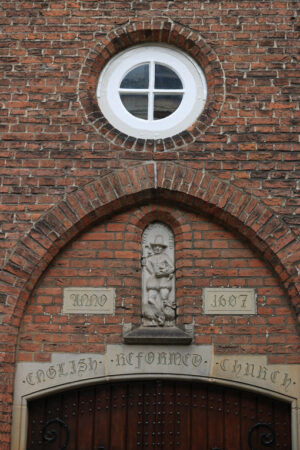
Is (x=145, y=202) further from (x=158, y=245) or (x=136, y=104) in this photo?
(x=136, y=104)

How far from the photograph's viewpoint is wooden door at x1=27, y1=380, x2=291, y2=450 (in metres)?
6.21

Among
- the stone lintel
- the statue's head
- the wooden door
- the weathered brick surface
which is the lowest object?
the wooden door

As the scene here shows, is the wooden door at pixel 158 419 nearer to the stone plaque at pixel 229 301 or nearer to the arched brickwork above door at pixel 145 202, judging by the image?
the stone plaque at pixel 229 301

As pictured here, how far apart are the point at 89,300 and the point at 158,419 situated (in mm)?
1249

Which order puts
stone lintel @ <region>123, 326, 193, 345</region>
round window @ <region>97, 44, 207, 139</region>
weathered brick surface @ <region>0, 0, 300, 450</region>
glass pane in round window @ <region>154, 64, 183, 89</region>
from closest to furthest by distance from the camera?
stone lintel @ <region>123, 326, 193, 345</region> → weathered brick surface @ <region>0, 0, 300, 450</region> → round window @ <region>97, 44, 207, 139</region> → glass pane in round window @ <region>154, 64, 183, 89</region>

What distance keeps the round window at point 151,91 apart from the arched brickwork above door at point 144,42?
0.27 ft

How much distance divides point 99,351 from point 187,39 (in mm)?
3270

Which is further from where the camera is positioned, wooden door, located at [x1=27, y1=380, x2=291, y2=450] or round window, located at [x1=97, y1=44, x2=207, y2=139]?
round window, located at [x1=97, y1=44, x2=207, y2=139]

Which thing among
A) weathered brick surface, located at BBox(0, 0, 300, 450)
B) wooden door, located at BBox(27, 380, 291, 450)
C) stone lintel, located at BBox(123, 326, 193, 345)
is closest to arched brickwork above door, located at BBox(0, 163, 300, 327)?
weathered brick surface, located at BBox(0, 0, 300, 450)

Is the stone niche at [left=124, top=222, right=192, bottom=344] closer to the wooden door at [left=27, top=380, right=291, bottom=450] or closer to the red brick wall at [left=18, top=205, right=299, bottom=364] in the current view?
the red brick wall at [left=18, top=205, right=299, bottom=364]

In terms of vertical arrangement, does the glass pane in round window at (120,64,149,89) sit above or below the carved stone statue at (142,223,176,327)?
above

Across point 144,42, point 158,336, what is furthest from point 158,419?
point 144,42

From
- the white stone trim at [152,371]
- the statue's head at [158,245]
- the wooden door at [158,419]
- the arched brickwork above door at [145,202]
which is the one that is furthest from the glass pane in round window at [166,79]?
the wooden door at [158,419]

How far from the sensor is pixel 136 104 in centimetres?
712
